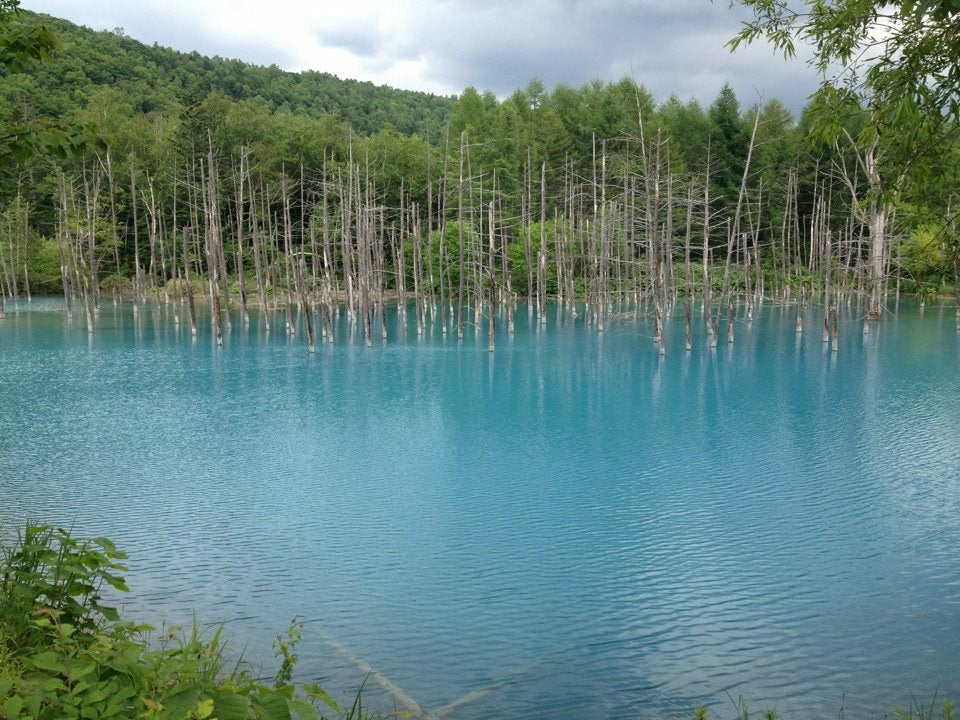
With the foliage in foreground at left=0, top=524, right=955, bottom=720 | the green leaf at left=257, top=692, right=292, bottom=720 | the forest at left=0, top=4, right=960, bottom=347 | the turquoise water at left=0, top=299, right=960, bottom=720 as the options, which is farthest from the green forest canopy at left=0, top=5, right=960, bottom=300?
the green leaf at left=257, top=692, right=292, bottom=720

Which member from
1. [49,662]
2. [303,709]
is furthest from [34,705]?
[303,709]

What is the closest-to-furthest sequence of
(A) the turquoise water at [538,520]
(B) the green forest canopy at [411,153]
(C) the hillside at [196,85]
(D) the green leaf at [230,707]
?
(D) the green leaf at [230,707], (A) the turquoise water at [538,520], (B) the green forest canopy at [411,153], (C) the hillside at [196,85]

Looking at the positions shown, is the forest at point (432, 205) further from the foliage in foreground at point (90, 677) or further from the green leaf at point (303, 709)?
the green leaf at point (303, 709)

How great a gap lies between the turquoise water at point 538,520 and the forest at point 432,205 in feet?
27.3

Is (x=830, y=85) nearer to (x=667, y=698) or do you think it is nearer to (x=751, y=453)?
(x=667, y=698)

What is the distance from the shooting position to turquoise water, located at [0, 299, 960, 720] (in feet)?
23.6

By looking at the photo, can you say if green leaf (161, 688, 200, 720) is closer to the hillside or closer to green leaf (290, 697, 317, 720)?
green leaf (290, 697, 317, 720)

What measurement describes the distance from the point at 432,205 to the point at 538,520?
150 ft

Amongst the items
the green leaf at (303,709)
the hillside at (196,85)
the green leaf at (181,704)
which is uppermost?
the hillside at (196,85)

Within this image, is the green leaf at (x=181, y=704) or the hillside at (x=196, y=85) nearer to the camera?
→ the green leaf at (x=181, y=704)

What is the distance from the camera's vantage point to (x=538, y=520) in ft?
36.3

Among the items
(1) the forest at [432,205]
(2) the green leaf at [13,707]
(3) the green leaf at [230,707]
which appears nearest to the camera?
(2) the green leaf at [13,707]

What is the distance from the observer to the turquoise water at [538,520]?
7.19 meters

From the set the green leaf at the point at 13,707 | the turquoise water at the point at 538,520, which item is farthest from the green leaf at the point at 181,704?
the turquoise water at the point at 538,520
